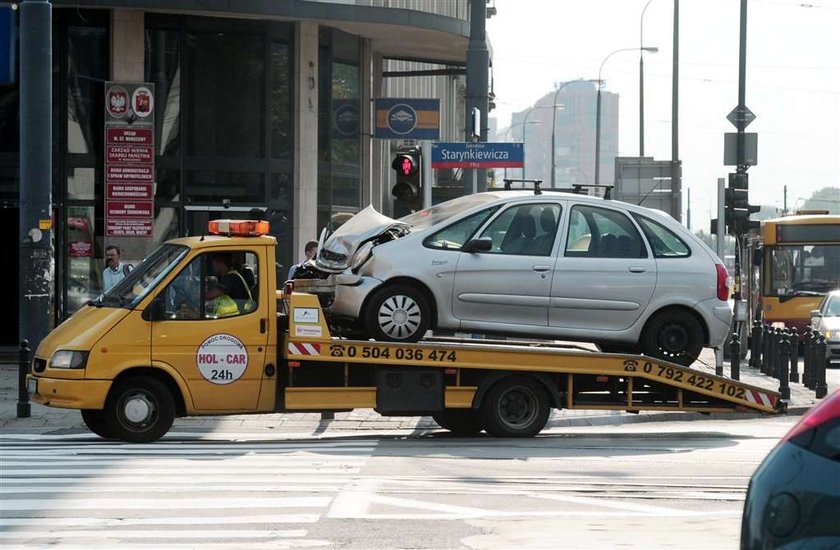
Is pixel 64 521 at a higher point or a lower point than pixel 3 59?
lower

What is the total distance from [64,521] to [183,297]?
4.82 meters

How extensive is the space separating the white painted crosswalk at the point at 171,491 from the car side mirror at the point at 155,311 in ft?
3.75

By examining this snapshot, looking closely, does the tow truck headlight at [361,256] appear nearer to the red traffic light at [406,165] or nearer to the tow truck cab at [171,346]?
the tow truck cab at [171,346]

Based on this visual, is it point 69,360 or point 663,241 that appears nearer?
point 69,360

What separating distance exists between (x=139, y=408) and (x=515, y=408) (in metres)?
3.51

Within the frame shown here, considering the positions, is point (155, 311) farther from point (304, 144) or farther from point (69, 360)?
point (304, 144)

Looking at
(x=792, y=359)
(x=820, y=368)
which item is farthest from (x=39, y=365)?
(x=792, y=359)

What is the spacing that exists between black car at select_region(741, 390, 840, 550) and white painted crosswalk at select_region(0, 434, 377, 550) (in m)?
3.79

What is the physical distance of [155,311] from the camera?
13.1 meters

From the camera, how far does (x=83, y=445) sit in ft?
43.2

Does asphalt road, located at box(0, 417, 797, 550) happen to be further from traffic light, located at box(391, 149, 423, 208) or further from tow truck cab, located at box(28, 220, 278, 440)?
traffic light, located at box(391, 149, 423, 208)

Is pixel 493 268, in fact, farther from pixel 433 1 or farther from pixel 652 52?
pixel 652 52

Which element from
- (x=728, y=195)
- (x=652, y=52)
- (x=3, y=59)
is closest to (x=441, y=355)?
(x=3, y=59)

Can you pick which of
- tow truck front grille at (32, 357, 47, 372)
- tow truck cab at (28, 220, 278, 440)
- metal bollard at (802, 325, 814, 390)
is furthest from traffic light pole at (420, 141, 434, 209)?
metal bollard at (802, 325, 814, 390)
